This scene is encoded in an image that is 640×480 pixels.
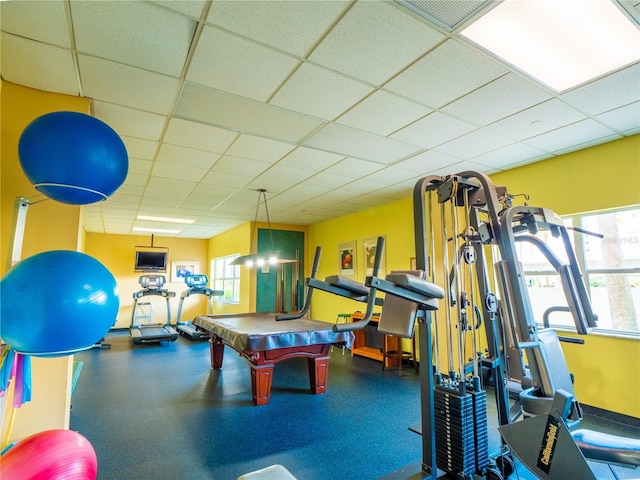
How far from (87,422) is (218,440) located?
144 centimetres

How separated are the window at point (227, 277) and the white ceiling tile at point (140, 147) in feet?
15.7

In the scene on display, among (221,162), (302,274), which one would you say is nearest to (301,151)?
(221,162)

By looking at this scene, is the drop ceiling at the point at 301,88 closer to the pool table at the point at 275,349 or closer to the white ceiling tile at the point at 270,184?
the white ceiling tile at the point at 270,184

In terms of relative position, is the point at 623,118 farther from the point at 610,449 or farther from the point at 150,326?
the point at 150,326

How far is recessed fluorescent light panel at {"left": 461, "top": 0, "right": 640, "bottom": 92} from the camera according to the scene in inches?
68.9

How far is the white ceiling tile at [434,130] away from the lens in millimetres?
2852

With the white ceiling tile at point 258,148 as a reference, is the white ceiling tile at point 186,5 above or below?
below

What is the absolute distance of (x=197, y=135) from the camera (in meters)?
3.17

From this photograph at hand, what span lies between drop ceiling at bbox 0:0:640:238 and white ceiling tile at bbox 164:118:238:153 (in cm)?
2

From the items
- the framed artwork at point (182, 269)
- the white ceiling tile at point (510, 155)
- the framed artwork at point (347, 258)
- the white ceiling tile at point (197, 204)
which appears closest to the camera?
the white ceiling tile at point (510, 155)

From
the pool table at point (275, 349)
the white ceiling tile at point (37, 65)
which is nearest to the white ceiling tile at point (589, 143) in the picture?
the pool table at point (275, 349)

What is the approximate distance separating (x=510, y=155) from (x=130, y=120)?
12.8 ft

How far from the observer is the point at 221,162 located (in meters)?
3.88

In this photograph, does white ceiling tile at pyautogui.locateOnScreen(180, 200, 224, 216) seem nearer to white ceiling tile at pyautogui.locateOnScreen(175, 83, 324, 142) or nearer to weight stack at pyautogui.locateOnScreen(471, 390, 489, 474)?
white ceiling tile at pyautogui.locateOnScreen(175, 83, 324, 142)
